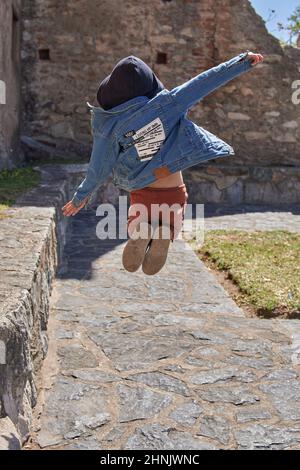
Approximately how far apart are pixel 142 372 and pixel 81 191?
44.7 inches

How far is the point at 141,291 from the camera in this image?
5.02 meters

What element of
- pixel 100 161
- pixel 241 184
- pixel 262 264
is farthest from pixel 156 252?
pixel 241 184

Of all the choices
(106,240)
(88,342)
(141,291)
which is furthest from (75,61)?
(88,342)

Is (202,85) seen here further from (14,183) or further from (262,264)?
(14,183)

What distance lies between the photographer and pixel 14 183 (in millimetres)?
6488

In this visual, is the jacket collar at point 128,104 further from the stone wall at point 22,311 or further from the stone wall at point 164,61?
the stone wall at point 164,61

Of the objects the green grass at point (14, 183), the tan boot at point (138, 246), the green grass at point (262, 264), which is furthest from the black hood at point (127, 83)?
the green grass at point (262, 264)

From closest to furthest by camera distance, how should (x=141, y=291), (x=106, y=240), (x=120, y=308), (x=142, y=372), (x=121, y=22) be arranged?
(x=142, y=372) < (x=120, y=308) < (x=141, y=291) < (x=106, y=240) < (x=121, y=22)

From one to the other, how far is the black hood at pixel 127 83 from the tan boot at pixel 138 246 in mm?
632

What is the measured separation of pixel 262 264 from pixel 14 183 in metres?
2.79

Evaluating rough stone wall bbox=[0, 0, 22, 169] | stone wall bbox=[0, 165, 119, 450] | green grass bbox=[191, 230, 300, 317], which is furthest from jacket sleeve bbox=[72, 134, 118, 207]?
rough stone wall bbox=[0, 0, 22, 169]

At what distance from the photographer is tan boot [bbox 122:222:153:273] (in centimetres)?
305

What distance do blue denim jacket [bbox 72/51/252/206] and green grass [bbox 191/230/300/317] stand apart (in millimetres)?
2027

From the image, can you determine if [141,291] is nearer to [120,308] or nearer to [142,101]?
[120,308]
